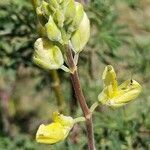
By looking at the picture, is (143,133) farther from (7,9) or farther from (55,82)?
(7,9)

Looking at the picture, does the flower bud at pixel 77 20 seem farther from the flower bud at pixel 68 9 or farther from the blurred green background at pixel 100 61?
the blurred green background at pixel 100 61

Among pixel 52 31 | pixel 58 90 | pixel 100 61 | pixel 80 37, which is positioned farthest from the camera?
pixel 100 61

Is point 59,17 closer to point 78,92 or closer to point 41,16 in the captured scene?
point 41,16

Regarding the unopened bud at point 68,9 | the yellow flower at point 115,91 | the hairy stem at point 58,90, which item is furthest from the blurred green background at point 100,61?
the unopened bud at point 68,9

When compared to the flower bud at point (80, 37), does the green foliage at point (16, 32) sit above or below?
below

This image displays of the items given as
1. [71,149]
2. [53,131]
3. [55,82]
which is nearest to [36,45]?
[53,131]

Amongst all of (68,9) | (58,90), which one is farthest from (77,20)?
(58,90)
